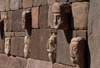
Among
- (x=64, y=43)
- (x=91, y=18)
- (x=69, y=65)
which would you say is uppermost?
(x=91, y=18)

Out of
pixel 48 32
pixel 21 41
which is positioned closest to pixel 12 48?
pixel 21 41

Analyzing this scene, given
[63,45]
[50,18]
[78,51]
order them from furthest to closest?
1. [50,18]
2. [63,45]
3. [78,51]

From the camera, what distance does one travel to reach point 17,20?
29.1 feet

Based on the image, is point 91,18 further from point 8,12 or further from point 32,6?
point 8,12

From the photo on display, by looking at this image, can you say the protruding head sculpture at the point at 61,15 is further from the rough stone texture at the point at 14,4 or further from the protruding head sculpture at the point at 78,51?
the rough stone texture at the point at 14,4

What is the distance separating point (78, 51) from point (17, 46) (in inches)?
132

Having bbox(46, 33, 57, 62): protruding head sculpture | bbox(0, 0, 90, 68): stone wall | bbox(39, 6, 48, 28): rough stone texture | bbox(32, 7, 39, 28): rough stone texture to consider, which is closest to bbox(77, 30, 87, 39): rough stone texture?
bbox(0, 0, 90, 68): stone wall

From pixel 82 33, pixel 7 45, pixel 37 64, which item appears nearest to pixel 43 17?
pixel 37 64

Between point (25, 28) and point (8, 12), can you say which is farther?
point (8, 12)

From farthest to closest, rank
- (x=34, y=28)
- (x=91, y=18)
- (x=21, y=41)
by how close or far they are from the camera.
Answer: (x=21, y=41) < (x=34, y=28) < (x=91, y=18)

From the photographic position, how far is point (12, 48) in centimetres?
912

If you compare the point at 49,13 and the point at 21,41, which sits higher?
the point at 49,13

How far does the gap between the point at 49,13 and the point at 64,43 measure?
98 centimetres

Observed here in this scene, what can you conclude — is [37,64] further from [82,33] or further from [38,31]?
[82,33]
